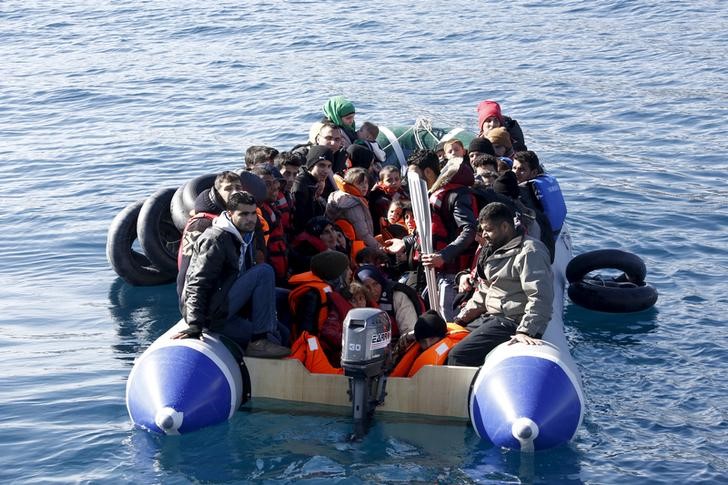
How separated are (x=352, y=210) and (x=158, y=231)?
2.40 metres

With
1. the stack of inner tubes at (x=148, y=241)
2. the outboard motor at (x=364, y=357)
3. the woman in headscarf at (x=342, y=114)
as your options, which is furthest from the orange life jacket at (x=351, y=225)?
the woman in headscarf at (x=342, y=114)

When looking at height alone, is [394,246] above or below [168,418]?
above

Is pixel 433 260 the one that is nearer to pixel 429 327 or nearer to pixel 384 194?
pixel 429 327

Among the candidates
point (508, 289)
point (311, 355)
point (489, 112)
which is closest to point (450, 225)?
point (508, 289)

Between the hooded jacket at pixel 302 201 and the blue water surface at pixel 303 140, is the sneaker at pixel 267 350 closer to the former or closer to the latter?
the blue water surface at pixel 303 140

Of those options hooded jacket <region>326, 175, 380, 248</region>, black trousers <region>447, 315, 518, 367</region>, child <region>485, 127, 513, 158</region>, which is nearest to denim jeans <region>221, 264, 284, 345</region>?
black trousers <region>447, 315, 518, 367</region>

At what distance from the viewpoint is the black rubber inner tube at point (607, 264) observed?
10.3 m

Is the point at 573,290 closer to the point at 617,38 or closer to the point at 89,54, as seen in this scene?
the point at 617,38

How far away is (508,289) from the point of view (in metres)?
7.43

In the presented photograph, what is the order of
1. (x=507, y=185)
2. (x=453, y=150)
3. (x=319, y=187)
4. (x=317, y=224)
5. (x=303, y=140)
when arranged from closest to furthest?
(x=507, y=185) → (x=317, y=224) → (x=319, y=187) → (x=453, y=150) → (x=303, y=140)

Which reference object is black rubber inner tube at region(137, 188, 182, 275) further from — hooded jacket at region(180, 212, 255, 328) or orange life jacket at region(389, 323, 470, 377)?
orange life jacket at region(389, 323, 470, 377)

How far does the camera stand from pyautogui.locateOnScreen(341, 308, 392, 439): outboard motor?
6977 mm

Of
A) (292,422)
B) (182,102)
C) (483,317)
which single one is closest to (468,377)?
(483,317)

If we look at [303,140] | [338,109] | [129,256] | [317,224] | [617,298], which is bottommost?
[617,298]
